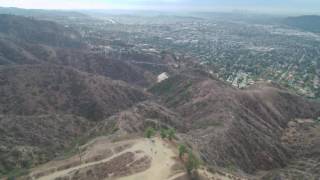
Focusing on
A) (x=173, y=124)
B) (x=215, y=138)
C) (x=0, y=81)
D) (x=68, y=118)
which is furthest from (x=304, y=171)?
(x=0, y=81)

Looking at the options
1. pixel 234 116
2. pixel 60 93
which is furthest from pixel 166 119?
pixel 60 93

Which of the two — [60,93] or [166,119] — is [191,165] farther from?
[60,93]

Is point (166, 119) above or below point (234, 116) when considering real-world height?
below

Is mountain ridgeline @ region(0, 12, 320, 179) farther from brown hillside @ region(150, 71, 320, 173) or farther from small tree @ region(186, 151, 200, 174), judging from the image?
small tree @ region(186, 151, 200, 174)

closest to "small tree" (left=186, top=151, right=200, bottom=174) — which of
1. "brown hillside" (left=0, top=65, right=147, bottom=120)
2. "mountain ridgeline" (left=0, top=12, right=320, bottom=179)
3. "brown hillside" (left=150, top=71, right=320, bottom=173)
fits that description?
"mountain ridgeline" (left=0, top=12, right=320, bottom=179)

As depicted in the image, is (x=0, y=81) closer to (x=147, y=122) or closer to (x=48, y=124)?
(x=48, y=124)

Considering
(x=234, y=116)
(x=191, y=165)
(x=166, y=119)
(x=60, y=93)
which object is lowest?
(x=60, y=93)

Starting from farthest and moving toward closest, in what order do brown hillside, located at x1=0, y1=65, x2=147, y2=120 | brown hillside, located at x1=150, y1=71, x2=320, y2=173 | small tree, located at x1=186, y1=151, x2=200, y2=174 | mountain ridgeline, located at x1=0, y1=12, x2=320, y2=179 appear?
brown hillside, located at x1=0, y1=65, x2=147, y2=120, brown hillside, located at x1=150, y1=71, x2=320, y2=173, mountain ridgeline, located at x1=0, y1=12, x2=320, y2=179, small tree, located at x1=186, y1=151, x2=200, y2=174

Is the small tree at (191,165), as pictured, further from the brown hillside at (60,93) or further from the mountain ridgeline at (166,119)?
the brown hillside at (60,93)

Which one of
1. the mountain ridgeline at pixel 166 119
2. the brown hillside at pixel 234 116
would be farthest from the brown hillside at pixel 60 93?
the brown hillside at pixel 234 116
